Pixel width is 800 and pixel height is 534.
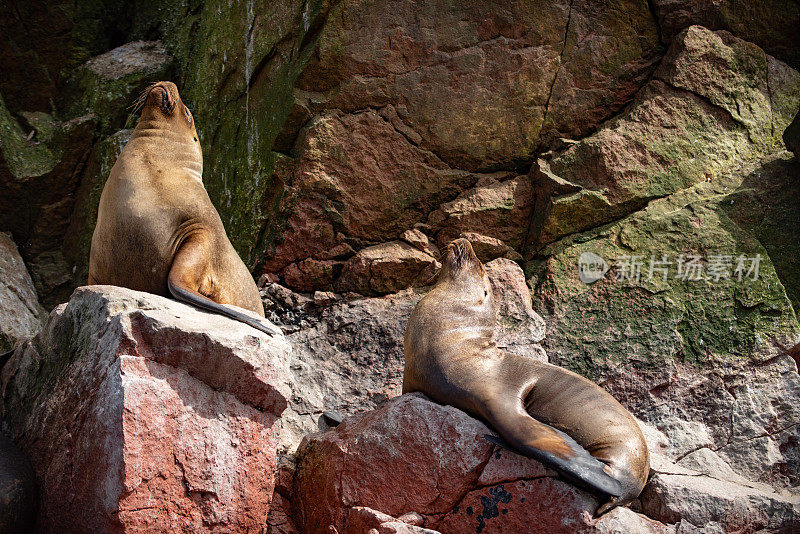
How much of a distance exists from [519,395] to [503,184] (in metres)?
2.41

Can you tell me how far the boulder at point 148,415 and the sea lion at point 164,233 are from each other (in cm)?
28

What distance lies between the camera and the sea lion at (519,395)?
12.0ft

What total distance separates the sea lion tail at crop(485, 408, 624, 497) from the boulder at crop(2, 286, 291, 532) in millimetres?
1053

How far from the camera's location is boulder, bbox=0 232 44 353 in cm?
555

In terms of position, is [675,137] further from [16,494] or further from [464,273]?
[16,494]

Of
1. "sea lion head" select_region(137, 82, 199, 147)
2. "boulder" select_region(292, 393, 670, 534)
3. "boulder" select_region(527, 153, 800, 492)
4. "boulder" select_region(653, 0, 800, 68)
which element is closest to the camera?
"boulder" select_region(292, 393, 670, 534)

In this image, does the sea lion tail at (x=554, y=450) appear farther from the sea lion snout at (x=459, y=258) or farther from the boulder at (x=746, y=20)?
the boulder at (x=746, y=20)

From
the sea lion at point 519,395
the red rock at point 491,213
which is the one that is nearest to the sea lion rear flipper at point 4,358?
the sea lion at point 519,395

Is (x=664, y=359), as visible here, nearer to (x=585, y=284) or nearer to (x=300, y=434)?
(x=585, y=284)

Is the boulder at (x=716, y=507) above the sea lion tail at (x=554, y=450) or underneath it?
underneath

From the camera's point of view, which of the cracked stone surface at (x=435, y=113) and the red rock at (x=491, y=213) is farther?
the red rock at (x=491, y=213)
